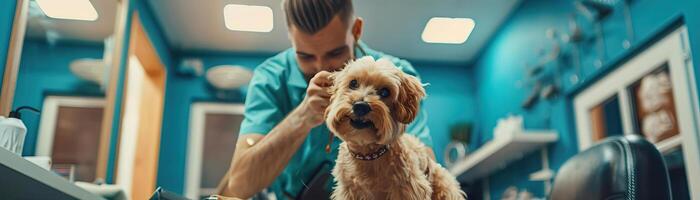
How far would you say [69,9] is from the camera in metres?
1.63

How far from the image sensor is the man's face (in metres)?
0.88

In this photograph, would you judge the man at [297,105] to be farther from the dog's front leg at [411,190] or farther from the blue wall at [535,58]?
the blue wall at [535,58]

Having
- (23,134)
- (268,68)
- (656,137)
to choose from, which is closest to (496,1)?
(268,68)

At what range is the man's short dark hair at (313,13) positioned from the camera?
89 cm

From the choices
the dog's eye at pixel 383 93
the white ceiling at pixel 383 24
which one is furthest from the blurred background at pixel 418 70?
the dog's eye at pixel 383 93

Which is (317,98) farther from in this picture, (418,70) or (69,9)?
(69,9)

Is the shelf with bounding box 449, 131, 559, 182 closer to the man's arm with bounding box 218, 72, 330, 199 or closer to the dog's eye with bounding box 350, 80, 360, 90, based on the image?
the man's arm with bounding box 218, 72, 330, 199

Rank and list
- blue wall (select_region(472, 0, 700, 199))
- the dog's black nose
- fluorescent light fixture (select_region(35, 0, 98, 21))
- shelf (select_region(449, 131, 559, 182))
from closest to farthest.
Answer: the dog's black nose → fluorescent light fixture (select_region(35, 0, 98, 21)) → blue wall (select_region(472, 0, 700, 199)) → shelf (select_region(449, 131, 559, 182))

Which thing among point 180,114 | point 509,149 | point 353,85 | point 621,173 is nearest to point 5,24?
point 180,114

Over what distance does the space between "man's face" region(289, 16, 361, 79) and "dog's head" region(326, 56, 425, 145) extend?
143 mm

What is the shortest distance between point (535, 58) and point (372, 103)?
3053mm

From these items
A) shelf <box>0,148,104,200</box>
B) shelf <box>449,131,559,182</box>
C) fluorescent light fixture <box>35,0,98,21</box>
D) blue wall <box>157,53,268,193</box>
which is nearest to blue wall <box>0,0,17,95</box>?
fluorescent light fixture <box>35,0,98,21</box>

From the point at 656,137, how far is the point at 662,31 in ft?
1.62

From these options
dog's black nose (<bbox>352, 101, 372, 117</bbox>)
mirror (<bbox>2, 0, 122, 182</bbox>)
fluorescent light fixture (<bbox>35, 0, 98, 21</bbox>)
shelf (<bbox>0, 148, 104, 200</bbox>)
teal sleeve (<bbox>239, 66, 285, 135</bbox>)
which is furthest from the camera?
mirror (<bbox>2, 0, 122, 182</bbox>)
